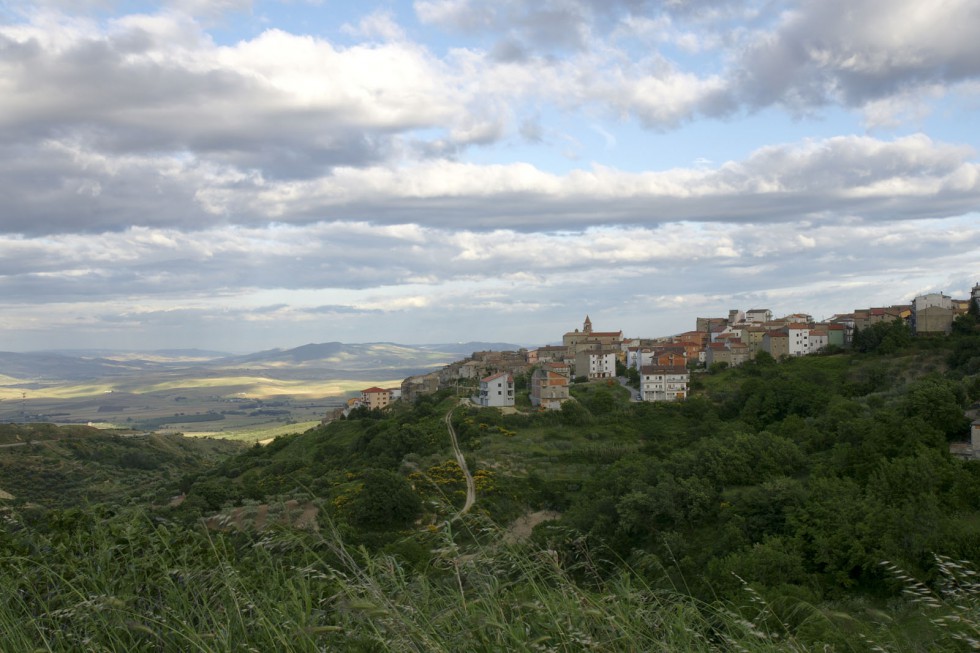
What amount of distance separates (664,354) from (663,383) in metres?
8.27

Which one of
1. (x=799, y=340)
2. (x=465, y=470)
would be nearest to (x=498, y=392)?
(x=465, y=470)

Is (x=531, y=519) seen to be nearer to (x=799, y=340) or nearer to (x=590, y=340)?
(x=799, y=340)

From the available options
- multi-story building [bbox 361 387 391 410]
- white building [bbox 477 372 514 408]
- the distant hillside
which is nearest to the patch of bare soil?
the distant hillside

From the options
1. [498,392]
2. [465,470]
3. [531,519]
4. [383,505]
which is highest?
[498,392]

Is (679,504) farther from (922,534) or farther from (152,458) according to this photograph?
(152,458)

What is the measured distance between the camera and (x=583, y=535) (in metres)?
5.61

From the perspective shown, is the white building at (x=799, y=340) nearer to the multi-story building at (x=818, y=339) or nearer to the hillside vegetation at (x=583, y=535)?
the multi-story building at (x=818, y=339)

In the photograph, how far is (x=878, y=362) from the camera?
49938 mm

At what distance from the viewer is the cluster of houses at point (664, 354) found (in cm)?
5406

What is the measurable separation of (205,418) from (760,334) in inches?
5440

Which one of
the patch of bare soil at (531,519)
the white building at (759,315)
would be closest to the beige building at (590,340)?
the white building at (759,315)

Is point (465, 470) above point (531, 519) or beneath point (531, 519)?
above

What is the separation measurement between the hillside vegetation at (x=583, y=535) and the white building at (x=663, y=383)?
3.15m

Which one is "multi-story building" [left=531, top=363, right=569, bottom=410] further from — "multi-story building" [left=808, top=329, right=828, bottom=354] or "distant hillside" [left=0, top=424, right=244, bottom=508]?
"distant hillside" [left=0, top=424, right=244, bottom=508]
